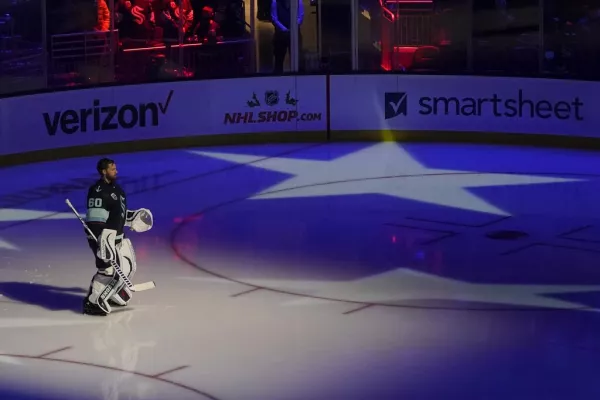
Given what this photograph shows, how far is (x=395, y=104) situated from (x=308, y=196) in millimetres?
4046

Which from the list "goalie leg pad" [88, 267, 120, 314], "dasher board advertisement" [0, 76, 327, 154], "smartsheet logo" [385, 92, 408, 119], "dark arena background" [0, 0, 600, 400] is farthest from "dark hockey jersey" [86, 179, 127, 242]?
"smartsheet logo" [385, 92, 408, 119]

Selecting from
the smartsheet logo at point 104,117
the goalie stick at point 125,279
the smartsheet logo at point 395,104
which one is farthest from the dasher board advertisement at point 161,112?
the goalie stick at point 125,279

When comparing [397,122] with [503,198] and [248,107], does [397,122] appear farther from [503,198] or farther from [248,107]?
[503,198]

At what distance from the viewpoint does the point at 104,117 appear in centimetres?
1652

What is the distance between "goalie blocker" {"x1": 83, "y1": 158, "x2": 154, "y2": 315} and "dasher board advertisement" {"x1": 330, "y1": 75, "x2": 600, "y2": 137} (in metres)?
8.71

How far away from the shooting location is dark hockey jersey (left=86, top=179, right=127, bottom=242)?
8.98m

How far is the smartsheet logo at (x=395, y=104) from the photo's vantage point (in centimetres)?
1752

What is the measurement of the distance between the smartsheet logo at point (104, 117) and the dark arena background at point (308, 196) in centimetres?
3

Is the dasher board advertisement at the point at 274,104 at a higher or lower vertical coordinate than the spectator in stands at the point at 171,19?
lower

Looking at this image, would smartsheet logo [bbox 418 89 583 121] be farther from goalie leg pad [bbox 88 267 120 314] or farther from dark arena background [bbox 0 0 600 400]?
goalie leg pad [bbox 88 267 120 314]

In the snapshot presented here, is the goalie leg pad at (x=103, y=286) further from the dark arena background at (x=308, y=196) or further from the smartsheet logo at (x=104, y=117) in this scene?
the smartsheet logo at (x=104, y=117)

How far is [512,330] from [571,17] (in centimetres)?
992

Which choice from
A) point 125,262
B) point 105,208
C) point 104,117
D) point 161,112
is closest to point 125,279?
point 125,262

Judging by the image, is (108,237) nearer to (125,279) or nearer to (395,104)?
(125,279)
